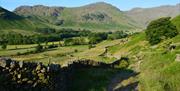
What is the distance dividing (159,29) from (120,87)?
7548 centimetres

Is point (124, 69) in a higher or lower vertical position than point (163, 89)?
lower

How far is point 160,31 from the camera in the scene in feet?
380

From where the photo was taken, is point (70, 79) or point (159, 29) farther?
point (159, 29)

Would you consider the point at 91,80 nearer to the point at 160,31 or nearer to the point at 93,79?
the point at 93,79

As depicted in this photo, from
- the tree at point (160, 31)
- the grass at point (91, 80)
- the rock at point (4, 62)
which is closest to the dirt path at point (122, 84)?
the grass at point (91, 80)

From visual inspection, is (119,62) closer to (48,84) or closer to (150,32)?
(48,84)

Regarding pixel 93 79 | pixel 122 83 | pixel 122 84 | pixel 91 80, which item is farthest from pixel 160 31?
pixel 91 80

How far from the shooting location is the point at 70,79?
142 ft

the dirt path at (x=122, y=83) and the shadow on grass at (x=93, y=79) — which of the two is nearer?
the shadow on grass at (x=93, y=79)

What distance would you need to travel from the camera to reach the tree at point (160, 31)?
11283 cm

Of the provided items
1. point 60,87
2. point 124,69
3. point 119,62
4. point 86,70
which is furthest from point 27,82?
point 119,62

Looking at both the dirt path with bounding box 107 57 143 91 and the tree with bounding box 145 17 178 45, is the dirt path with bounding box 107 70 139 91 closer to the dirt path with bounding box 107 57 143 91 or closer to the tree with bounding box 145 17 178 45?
the dirt path with bounding box 107 57 143 91

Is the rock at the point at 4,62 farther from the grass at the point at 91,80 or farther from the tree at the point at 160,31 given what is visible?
the tree at the point at 160,31

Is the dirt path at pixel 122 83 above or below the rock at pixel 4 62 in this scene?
below
